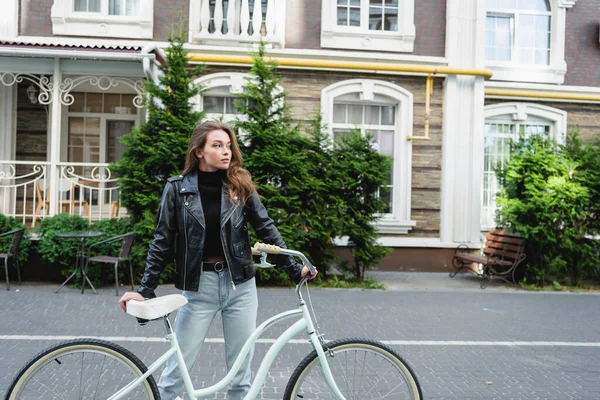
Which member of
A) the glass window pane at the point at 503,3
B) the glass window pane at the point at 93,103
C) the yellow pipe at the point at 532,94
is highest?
the glass window pane at the point at 503,3

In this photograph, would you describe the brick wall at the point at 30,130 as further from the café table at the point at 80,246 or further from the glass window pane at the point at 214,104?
the café table at the point at 80,246

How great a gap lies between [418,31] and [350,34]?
1.54 m

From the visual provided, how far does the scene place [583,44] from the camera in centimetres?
1441

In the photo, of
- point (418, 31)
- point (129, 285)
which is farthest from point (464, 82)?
point (129, 285)

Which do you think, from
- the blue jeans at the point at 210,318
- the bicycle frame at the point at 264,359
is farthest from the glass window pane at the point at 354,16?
the bicycle frame at the point at 264,359

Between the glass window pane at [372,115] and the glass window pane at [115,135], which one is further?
the glass window pane at [115,135]

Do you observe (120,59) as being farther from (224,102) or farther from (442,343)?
(442,343)

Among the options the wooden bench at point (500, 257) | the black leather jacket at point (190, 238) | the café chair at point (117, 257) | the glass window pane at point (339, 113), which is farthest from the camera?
the glass window pane at point (339, 113)

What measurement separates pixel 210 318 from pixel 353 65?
9.87 meters

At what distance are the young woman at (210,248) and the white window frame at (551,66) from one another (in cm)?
1186

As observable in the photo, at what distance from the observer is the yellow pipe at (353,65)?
1230 centimetres

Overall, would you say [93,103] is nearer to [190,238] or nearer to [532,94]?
[532,94]

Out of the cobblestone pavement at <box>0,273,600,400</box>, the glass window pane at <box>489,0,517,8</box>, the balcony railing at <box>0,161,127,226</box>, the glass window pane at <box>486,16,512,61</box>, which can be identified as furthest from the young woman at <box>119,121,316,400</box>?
the glass window pane at <box>489,0,517,8</box>

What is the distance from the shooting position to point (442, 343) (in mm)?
6773
